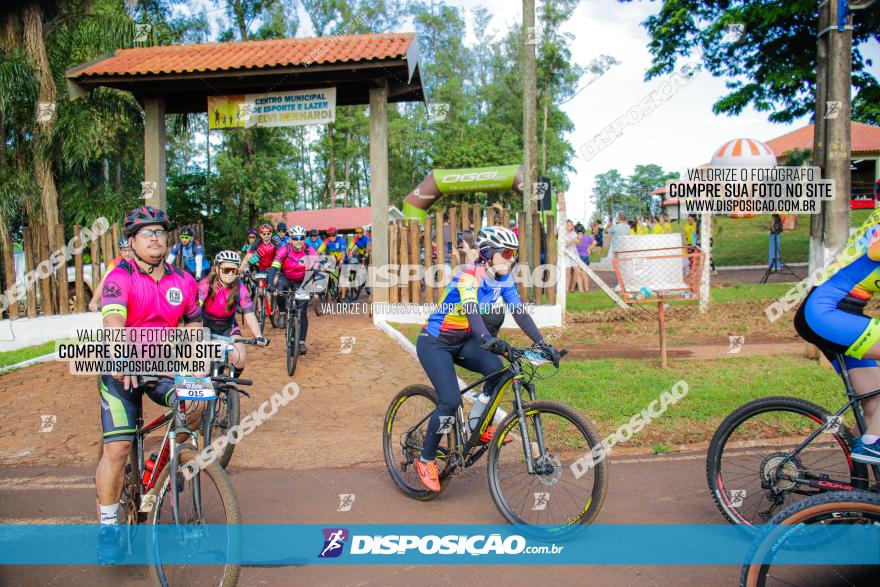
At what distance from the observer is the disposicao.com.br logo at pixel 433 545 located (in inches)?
165

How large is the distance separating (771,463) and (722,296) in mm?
12395

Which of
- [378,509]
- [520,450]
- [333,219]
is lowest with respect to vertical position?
[378,509]

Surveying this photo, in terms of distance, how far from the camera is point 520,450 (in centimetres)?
454

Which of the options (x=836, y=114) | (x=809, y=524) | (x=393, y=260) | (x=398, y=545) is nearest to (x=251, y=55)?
(x=393, y=260)

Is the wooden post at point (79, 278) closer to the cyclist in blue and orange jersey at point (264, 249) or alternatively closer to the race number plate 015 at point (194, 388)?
the cyclist in blue and orange jersey at point (264, 249)

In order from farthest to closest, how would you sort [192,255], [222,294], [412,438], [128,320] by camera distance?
[192,255]
[222,294]
[412,438]
[128,320]

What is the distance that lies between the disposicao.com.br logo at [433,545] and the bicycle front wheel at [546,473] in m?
0.14

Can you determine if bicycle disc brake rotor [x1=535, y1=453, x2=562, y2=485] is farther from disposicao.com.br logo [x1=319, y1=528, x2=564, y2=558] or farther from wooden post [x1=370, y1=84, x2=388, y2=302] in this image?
wooden post [x1=370, y1=84, x2=388, y2=302]

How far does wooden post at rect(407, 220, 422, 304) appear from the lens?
1292 cm

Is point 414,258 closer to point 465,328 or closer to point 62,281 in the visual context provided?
point 62,281

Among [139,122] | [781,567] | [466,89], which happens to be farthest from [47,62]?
[466,89]

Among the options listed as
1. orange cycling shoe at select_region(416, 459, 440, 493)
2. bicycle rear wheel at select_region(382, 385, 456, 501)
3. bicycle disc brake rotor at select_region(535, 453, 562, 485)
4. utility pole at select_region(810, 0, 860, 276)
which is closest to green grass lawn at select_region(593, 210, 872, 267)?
utility pole at select_region(810, 0, 860, 276)

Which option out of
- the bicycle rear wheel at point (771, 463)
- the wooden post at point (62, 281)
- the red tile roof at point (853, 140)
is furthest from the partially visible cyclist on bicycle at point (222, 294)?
the red tile roof at point (853, 140)

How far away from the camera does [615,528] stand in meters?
4.43
